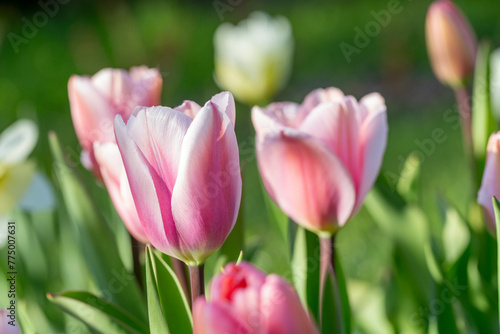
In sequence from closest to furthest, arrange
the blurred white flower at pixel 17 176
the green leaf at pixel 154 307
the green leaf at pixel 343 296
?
the green leaf at pixel 154 307 → the green leaf at pixel 343 296 → the blurred white flower at pixel 17 176

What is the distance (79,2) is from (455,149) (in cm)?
273

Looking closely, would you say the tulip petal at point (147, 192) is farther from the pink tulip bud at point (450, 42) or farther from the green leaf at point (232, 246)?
the pink tulip bud at point (450, 42)

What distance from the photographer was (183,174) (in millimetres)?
432

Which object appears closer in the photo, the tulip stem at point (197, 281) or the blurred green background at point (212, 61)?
the tulip stem at point (197, 281)

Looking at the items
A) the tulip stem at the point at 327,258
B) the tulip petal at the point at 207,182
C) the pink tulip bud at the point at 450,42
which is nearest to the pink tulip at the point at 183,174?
the tulip petal at the point at 207,182

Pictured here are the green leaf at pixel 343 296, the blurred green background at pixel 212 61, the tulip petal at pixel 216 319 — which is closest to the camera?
the tulip petal at pixel 216 319

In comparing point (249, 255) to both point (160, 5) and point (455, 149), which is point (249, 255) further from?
point (160, 5)

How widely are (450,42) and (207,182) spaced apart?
48 centimetres

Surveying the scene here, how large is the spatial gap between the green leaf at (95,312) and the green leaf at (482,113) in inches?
15.6

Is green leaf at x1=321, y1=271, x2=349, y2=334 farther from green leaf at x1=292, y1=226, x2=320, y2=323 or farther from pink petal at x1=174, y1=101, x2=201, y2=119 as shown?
pink petal at x1=174, y1=101, x2=201, y2=119

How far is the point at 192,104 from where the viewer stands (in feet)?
1.61

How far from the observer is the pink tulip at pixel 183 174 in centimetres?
43

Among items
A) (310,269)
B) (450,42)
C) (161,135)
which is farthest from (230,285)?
(450,42)

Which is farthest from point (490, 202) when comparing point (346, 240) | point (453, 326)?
point (346, 240)
